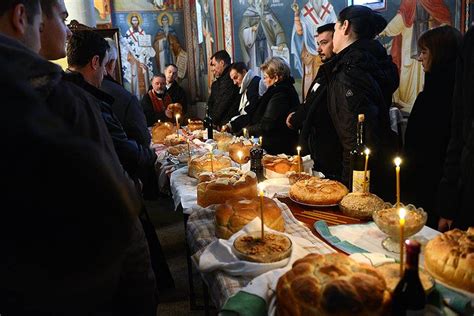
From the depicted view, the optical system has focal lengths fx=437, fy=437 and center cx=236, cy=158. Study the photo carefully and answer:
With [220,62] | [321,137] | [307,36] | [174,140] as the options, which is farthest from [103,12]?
[321,137]

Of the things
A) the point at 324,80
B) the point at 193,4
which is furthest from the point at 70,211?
the point at 193,4

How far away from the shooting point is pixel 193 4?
38.3 ft

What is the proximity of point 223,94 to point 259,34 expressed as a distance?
1.69m

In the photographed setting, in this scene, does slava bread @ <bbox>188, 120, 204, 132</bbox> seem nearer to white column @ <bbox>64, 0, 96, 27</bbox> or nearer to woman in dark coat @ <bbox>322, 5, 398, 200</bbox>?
white column @ <bbox>64, 0, 96, 27</bbox>

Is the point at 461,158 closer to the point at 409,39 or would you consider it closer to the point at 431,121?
the point at 431,121

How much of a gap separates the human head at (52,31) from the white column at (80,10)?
5239 mm

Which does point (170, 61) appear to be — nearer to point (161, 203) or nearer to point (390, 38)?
point (161, 203)

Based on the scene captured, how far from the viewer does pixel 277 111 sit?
16.9 feet

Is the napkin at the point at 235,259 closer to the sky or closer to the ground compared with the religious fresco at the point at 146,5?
closer to the ground

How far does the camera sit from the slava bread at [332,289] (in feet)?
3.85

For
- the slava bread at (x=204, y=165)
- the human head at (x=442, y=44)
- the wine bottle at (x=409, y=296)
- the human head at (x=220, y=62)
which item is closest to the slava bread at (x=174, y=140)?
the slava bread at (x=204, y=165)

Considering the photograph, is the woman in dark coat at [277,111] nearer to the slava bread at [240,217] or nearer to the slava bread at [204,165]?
the slava bread at [204,165]

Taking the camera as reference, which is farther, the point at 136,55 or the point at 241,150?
the point at 136,55

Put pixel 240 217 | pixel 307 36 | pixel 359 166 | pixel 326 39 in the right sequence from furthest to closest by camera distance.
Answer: pixel 307 36
pixel 326 39
pixel 359 166
pixel 240 217
